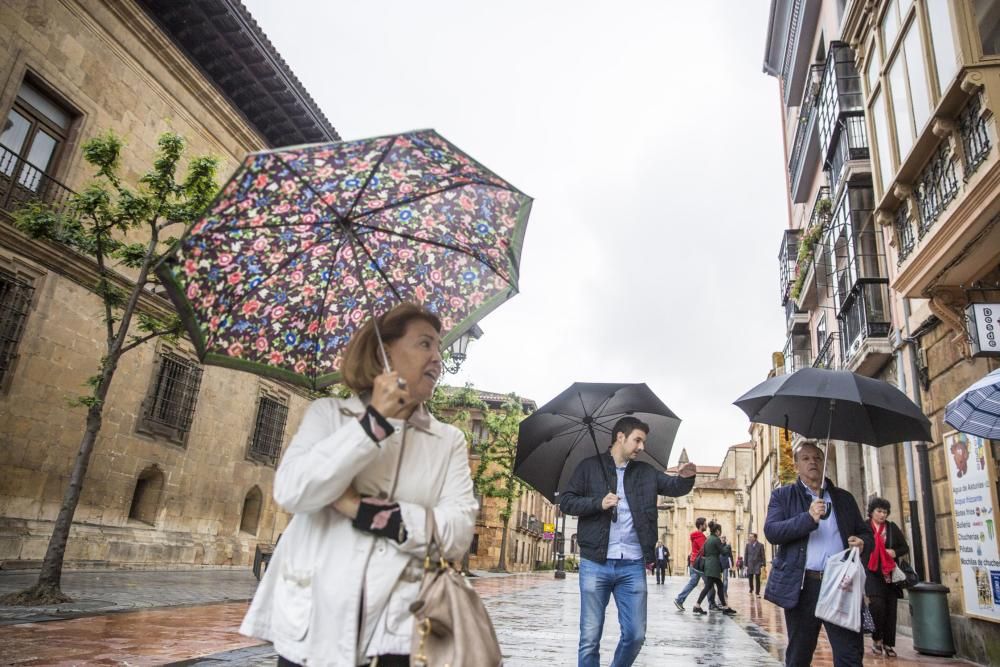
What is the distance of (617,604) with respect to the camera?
14.1ft

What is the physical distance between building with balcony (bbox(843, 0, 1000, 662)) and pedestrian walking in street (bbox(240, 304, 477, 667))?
26.1ft

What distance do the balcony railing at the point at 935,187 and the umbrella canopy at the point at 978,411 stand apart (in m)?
3.31

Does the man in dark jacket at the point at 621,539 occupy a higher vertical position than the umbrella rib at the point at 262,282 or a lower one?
lower

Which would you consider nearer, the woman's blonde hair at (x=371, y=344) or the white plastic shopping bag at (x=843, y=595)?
the woman's blonde hair at (x=371, y=344)

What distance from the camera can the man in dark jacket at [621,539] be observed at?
4320 mm

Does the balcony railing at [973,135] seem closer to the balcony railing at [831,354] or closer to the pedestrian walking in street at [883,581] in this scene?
the pedestrian walking in street at [883,581]

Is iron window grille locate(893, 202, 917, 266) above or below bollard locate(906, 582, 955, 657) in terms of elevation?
above

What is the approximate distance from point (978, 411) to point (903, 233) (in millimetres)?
4831

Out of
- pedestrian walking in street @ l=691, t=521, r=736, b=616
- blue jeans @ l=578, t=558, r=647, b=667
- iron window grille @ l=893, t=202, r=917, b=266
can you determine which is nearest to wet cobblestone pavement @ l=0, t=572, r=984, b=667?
pedestrian walking in street @ l=691, t=521, r=736, b=616

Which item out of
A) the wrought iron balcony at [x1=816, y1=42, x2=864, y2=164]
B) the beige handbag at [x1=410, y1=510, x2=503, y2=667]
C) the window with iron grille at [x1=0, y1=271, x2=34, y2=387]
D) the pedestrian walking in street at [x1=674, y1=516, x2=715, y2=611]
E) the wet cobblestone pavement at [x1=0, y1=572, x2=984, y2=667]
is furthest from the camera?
the wrought iron balcony at [x1=816, y1=42, x2=864, y2=164]

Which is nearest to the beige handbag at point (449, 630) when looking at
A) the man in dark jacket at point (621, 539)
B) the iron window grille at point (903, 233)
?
the man in dark jacket at point (621, 539)

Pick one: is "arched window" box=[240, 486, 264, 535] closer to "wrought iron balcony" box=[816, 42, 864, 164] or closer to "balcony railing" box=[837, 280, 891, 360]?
"balcony railing" box=[837, 280, 891, 360]

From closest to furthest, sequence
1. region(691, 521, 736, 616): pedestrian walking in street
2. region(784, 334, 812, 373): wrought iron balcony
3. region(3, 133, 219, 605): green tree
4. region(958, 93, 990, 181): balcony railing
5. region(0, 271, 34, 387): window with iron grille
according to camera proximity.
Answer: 1. region(958, 93, 990, 181): balcony railing
2. region(3, 133, 219, 605): green tree
3. region(0, 271, 34, 387): window with iron grille
4. region(691, 521, 736, 616): pedestrian walking in street
5. region(784, 334, 812, 373): wrought iron balcony

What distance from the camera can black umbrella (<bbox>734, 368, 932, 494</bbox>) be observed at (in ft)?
15.3
